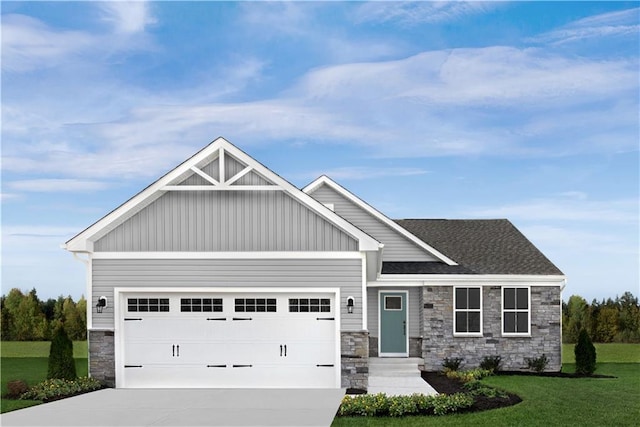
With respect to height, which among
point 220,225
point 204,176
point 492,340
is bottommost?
point 492,340

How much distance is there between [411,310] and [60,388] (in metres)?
11.1

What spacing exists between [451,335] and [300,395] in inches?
303

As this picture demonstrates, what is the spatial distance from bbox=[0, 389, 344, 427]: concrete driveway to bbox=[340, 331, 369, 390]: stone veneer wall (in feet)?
1.70

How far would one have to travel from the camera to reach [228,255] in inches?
630

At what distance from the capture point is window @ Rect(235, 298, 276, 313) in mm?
16156

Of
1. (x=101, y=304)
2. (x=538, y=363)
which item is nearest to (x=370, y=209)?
(x=538, y=363)

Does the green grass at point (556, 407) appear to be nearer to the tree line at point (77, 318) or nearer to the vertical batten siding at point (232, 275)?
the vertical batten siding at point (232, 275)

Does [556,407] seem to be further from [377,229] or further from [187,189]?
[377,229]

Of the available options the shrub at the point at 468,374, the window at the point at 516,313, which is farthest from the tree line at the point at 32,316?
the window at the point at 516,313

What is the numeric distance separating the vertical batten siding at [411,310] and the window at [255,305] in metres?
6.55

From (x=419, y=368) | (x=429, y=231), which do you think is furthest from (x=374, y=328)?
(x=429, y=231)

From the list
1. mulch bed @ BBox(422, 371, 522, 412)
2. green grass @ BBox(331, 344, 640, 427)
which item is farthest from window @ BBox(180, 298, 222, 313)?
mulch bed @ BBox(422, 371, 522, 412)

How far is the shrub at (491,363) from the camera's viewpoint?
805 inches

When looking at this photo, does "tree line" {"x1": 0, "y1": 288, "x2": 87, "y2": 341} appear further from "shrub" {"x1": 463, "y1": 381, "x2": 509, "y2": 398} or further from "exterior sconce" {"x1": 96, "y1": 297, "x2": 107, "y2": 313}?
"shrub" {"x1": 463, "y1": 381, "x2": 509, "y2": 398}
